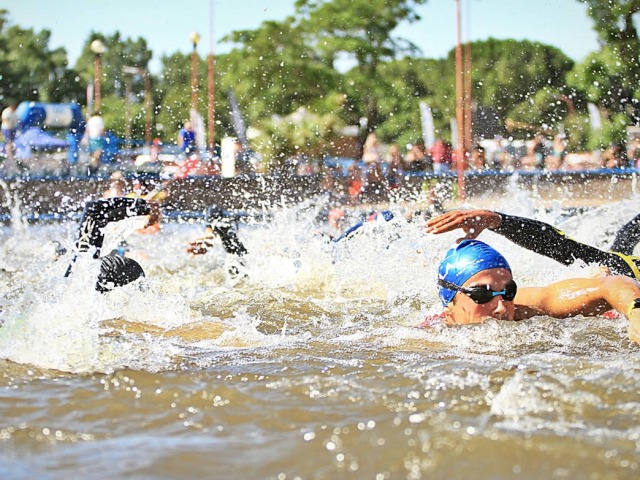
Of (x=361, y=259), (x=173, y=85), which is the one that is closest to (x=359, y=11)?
(x=361, y=259)

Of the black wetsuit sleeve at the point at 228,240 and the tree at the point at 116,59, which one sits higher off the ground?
the tree at the point at 116,59

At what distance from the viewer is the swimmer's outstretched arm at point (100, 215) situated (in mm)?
6016

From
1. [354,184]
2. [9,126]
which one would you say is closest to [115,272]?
[354,184]

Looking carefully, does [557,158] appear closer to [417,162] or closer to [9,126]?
[417,162]

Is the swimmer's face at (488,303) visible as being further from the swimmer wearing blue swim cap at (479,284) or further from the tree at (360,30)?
the tree at (360,30)

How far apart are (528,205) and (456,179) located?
5.07ft

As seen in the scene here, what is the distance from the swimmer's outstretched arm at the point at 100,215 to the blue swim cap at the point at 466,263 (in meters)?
2.41

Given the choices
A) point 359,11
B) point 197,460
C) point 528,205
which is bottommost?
point 197,460

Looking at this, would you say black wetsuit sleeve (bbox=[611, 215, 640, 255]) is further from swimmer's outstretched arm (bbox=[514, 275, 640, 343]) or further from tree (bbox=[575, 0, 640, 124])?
tree (bbox=[575, 0, 640, 124])

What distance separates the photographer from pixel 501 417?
3.28 m

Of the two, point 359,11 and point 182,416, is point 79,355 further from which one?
point 359,11

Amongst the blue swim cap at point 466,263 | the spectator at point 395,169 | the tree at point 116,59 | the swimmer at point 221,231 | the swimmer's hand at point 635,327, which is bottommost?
the swimmer's hand at point 635,327

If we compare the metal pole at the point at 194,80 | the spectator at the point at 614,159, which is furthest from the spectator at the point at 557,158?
the metal pole at the point at 194,80

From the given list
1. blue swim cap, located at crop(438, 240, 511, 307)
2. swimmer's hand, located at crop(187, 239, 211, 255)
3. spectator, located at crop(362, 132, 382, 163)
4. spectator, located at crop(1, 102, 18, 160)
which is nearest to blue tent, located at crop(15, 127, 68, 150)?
spectator, located at crop(1, 102, 18, 160)
